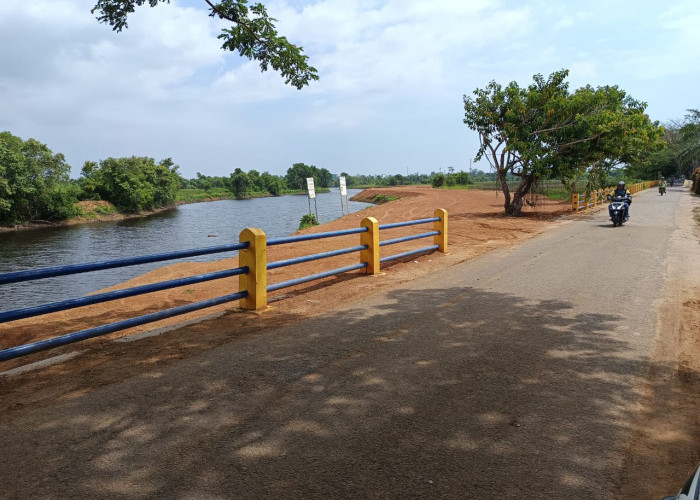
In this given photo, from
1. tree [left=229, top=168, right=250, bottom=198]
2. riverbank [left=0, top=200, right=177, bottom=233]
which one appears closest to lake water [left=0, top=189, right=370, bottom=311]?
riverbank [left=0, top=200, right=177, bottom=233]

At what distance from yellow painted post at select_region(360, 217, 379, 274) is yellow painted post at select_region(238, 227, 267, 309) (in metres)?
2.84

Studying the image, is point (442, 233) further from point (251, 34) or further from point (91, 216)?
point (91, 216)

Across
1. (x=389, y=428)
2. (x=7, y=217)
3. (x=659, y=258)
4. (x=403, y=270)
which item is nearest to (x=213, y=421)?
(x=389, y=428)

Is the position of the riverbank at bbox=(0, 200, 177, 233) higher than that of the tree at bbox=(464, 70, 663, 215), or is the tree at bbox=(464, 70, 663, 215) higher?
the tree at bbox=(464, 70, 663, 215)

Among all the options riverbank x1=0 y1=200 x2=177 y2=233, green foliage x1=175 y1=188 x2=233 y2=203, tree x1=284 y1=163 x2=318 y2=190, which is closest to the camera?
riverbank x1=0 y1=200 x2=177 y2=233

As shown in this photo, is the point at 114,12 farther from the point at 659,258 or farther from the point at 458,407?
the point at 659,258

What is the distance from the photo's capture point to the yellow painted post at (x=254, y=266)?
6.29 meters

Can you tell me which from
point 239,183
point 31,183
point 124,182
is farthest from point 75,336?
point 239,183

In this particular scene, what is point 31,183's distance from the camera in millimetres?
48781

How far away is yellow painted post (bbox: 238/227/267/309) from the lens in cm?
629

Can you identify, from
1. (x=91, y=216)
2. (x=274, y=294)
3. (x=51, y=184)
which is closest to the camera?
(x=274, y=294)

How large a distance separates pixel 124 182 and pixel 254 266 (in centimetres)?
6759

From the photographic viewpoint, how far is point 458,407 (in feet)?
12.0

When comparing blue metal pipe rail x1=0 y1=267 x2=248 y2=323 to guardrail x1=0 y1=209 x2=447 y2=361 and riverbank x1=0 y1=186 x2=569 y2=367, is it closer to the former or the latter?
guardrail x1=0 y1=209 x2=447 y2=361
